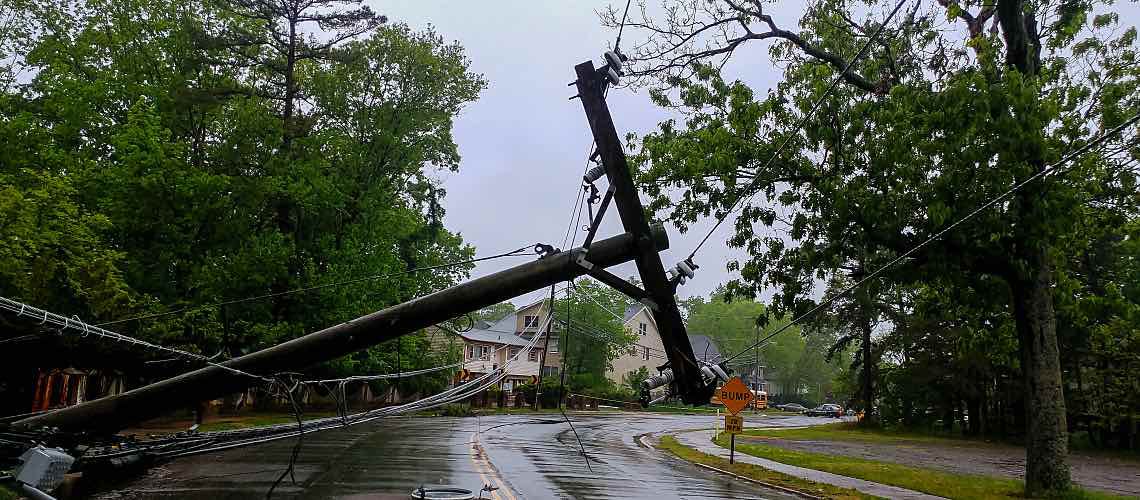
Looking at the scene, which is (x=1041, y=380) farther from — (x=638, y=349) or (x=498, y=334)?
(x=638, y=349)

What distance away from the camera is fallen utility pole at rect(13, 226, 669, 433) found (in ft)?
23.7

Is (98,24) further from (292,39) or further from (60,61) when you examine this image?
(292,39)

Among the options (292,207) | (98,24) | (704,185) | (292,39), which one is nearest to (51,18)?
(98,24)

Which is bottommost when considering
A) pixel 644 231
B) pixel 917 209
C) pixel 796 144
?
pixel 644 231

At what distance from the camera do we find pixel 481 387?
365 inches

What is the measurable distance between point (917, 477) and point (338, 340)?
665 inches

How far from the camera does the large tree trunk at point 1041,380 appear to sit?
15.2m

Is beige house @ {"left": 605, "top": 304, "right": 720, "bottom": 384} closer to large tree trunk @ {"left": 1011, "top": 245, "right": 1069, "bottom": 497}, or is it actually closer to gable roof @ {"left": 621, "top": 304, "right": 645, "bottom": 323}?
gable roof @ {"left": 621, "top": 304, "right": 645, "bottom": 323}

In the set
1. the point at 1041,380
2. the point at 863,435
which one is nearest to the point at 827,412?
the point at 863,435

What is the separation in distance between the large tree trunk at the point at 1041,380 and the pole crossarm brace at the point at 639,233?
10.5 meters

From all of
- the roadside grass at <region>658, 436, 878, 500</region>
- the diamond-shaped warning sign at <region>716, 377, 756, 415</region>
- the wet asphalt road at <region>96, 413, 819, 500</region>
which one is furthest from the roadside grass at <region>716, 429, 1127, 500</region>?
the wet asphalt road at <region>96, 413, 819, 500</region>

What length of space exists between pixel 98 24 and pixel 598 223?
3001 centimetres

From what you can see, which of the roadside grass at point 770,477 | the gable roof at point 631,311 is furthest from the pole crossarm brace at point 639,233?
the gable roof at point 631,311

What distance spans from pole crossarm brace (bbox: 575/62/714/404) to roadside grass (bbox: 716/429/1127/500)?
10886 mm
